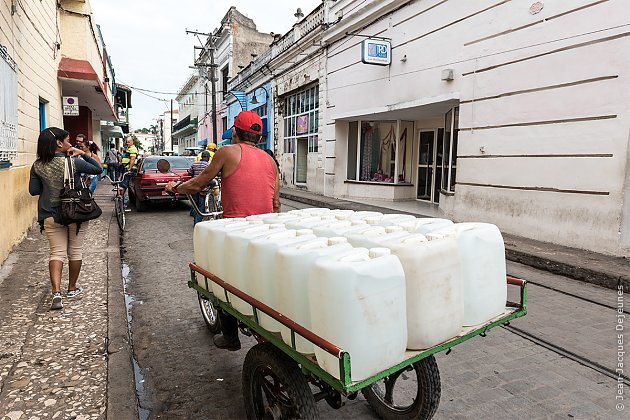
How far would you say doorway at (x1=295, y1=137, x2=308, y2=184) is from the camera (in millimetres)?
19062

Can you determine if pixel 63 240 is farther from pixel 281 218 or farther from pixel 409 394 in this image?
pixel 409 394

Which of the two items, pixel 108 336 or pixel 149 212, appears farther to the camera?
pixel 149 212

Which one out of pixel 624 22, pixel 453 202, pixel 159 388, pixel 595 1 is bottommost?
pixel 159 388

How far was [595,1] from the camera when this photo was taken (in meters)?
6.89

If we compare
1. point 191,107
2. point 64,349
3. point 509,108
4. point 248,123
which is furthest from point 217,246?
point 191,107

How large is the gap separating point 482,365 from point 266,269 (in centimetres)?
213

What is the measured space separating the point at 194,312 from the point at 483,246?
10.7 feet

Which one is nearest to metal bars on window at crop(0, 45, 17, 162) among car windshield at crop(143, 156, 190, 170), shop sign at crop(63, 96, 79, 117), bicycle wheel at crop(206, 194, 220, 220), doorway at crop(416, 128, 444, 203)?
bicycle wheel at crop(206, 194, 220, 220)

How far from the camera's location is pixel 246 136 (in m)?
3.61

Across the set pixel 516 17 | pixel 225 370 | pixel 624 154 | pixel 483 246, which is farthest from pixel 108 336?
pixel 516 17

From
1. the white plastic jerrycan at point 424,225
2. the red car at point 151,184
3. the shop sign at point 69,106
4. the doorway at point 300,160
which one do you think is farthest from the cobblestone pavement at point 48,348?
the doorway at point 300,160

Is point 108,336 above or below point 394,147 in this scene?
below

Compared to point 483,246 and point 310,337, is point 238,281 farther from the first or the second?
point 483,246

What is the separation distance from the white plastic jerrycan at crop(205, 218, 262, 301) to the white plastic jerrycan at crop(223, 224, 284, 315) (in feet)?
0.26
